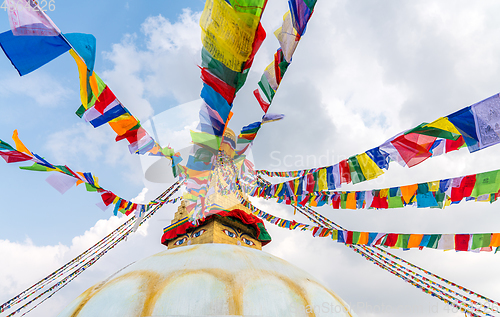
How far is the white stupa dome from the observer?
3.36m

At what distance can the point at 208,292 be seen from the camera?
347 centimetres

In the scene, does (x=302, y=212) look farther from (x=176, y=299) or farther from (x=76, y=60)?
(x=76, y=60)

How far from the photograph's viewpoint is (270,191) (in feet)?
16.4

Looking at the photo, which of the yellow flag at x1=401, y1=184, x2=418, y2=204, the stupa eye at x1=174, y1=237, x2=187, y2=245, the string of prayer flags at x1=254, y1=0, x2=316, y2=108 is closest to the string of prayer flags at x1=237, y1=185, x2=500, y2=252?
the yellow flag at x1=401, y1=184, x2=418, y2=204

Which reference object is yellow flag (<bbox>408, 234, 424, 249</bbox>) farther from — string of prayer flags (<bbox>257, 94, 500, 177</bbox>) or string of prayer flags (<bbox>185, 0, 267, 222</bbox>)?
string of prayer flags (<bbox>185, 0, 267, 222</bbox>)

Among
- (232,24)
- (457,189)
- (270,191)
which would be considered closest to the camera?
(232,24)

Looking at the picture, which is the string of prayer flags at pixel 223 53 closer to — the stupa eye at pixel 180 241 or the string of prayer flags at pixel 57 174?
the string of prayer flags at pixel 57 174

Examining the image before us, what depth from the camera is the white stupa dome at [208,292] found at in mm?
3357

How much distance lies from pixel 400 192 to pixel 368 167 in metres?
1.45

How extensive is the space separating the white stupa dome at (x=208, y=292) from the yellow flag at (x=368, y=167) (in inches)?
81.5

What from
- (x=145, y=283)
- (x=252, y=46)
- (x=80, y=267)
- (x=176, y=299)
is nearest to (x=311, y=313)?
(x=176, y=299)

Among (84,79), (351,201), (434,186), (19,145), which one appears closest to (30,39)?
(84,79)

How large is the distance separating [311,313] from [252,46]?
3.53 metres

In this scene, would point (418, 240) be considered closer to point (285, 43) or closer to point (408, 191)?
point (408, 191)
